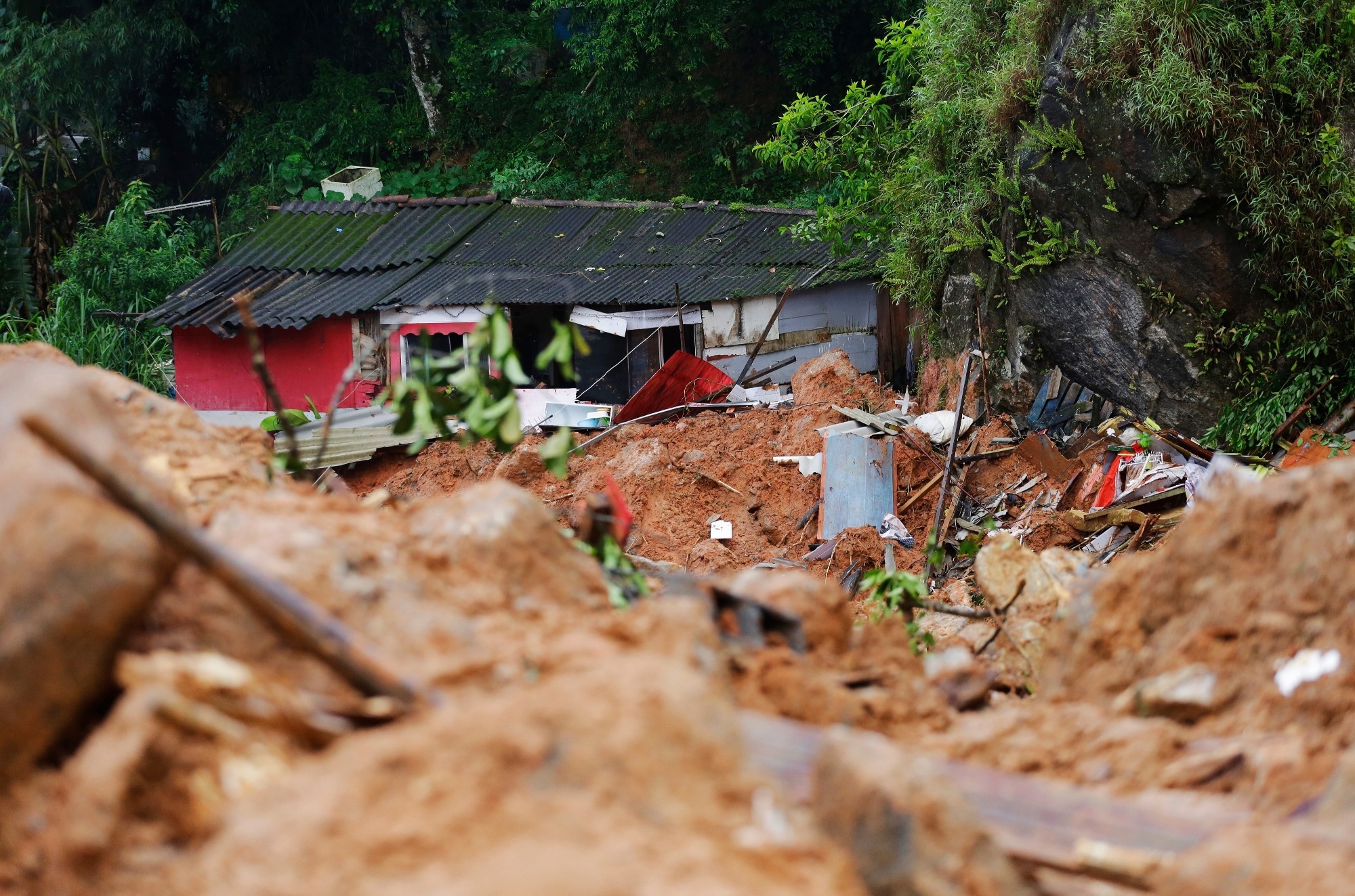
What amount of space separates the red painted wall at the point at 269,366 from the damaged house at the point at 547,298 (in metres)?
0.02

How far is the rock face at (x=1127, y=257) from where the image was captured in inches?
429

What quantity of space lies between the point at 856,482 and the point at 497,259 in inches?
326

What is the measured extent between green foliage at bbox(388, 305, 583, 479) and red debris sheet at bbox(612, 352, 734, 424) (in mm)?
10419

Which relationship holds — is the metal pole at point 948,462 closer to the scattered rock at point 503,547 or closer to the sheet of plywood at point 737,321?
the sheet of plywood at point 737,321

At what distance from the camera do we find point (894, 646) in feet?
13.6

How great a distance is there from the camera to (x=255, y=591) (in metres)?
2.78

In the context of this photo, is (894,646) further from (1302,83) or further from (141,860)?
(1302,83)

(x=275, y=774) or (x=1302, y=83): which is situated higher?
(x=1302, y=83)

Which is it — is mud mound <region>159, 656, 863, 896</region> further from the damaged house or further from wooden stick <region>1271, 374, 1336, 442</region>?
the damaged house

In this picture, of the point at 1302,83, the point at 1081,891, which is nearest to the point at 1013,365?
the point at 1302,83

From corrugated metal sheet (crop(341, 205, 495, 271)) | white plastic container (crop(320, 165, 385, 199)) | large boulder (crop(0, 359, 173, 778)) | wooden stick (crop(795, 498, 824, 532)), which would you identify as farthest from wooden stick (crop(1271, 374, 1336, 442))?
white plastic container (crop(320, 165, 385, 199))

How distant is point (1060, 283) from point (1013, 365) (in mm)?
1168

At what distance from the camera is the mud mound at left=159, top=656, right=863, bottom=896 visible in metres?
2.05

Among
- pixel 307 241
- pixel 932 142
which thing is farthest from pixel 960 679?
pixel 307 241
